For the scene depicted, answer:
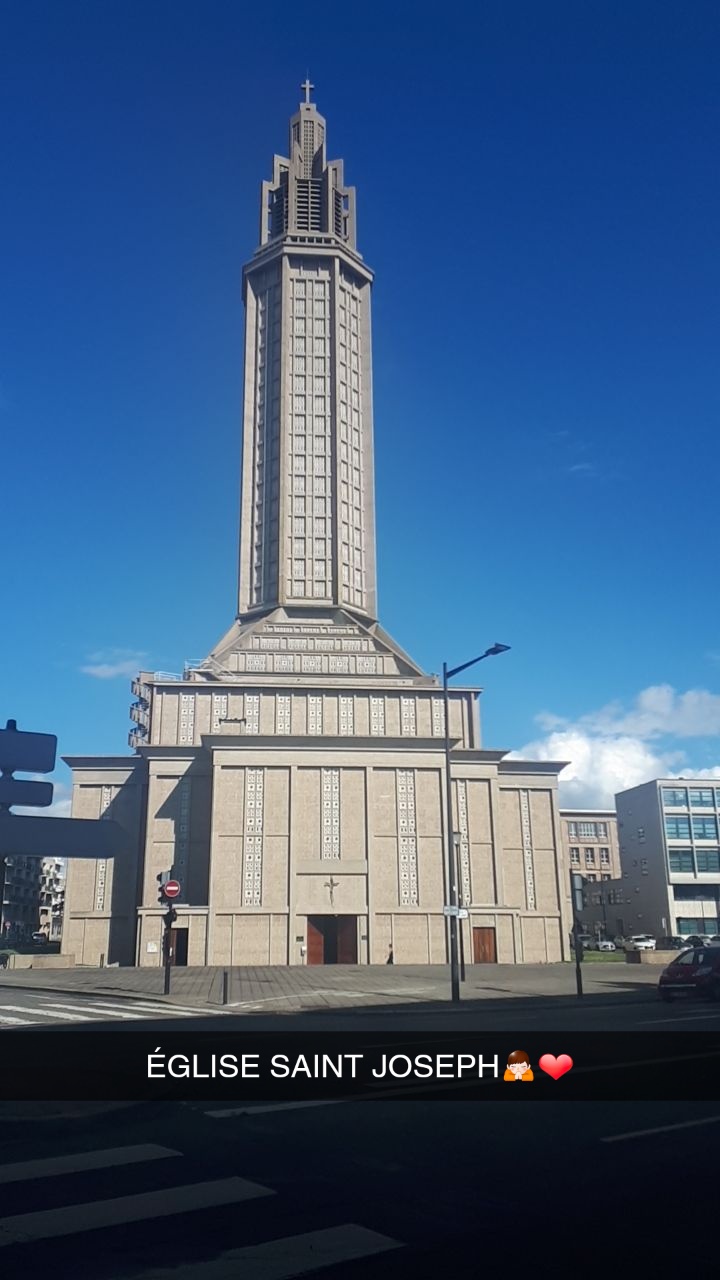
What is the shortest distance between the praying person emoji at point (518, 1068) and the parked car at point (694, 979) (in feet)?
43.8

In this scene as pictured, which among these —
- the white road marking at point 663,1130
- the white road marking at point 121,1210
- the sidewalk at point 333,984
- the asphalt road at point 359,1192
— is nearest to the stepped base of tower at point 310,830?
the sidewalk at point 333,984

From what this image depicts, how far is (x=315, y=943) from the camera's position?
47.3 m

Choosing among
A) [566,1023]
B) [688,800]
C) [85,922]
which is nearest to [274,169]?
[85,922]

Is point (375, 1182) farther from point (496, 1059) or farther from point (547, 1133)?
point (496, 1059)

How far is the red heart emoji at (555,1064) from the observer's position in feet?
38.4

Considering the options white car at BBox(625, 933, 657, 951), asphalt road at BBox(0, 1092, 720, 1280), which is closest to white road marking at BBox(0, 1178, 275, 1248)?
asphalt road at BBox(0, 1092, 720, 1280)

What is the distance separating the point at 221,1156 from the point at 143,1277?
258 cm

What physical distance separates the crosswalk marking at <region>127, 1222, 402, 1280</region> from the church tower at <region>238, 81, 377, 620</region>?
188ft

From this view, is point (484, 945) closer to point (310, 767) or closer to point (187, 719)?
point (310, 767)

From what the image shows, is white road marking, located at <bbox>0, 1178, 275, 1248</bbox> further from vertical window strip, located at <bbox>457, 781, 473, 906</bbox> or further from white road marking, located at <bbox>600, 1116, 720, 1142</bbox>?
vertical window strip, located at <bbox>457, 781, 473, 906</bbox>

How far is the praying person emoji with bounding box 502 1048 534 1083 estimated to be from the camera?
1148 cm

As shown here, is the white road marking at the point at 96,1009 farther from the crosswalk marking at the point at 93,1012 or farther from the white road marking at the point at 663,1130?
the white road marking at the point at 663,1130

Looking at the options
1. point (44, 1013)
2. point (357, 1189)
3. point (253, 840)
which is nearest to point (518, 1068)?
point (357, 1189)

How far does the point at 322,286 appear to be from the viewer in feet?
235
